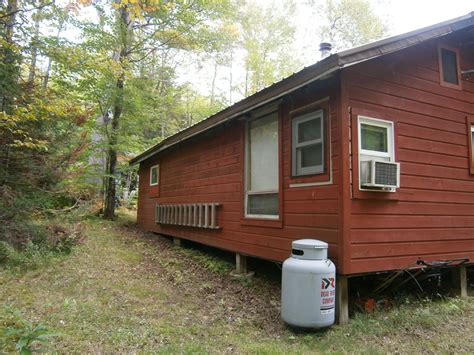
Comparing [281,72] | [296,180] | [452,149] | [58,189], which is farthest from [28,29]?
[281,72]

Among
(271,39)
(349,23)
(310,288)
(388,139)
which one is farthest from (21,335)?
(349,23)

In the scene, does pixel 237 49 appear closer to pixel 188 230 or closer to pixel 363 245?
pixel 188 230

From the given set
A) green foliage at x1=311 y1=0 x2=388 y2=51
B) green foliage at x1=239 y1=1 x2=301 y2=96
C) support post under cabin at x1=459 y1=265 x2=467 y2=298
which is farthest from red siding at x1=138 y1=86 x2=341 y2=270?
green foliage at x1=311 y1=0 x2=388 y2=51

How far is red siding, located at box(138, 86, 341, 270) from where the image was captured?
4.09 meters

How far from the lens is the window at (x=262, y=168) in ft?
16.9

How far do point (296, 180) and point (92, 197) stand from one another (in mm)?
8305

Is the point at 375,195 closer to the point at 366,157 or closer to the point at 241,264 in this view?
the point at 366,157

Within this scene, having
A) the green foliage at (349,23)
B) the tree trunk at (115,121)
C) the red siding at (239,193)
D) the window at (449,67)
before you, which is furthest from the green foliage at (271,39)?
the window at (449,67)

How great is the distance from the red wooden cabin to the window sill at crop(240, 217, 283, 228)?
0.09 feet

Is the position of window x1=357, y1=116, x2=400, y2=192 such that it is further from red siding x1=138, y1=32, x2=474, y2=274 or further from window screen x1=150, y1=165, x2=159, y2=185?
window screen x1=150, y1=165, x2=159, y2=185

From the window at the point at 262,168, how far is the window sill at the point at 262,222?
0.24 feet

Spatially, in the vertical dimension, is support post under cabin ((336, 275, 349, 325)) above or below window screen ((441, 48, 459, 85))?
below

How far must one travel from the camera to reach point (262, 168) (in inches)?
215

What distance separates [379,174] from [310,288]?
1519 mm
